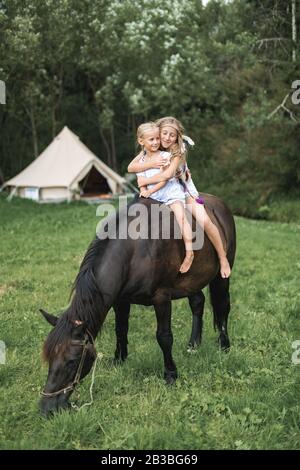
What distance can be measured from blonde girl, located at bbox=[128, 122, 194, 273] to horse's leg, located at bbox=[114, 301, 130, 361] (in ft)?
2.10

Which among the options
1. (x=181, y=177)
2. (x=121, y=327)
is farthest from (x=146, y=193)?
(x=121, y=327)

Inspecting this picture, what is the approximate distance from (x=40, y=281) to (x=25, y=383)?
349cm

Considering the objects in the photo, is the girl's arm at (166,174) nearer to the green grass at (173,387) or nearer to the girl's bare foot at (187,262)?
the girl's bare foot at (187,262)

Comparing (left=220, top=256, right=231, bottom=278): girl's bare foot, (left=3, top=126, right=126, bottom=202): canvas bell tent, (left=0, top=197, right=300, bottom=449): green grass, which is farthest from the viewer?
(left=3, top=126, right=126, bottom=202): canvas bell tent

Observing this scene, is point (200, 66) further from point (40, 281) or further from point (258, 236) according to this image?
point (40, 281)

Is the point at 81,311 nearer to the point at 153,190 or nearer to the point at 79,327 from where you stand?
the point at 79,327

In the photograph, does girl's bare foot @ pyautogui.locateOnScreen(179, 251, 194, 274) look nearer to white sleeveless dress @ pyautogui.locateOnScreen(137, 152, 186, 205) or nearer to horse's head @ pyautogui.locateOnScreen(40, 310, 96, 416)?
white sleeveless dress @ pyautogui.locateOnScreen(137, 152, 186, 205)

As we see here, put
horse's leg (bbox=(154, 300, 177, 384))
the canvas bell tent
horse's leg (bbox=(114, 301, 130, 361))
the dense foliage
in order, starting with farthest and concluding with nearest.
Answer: the canvas bell tent
the dense foliage
horse's leg (bbox=(114, 301, 130, 361))
horse's leg (bbox=(154, 300, 177, 384))

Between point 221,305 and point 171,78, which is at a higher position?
point 171,78

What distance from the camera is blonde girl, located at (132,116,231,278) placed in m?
4.34

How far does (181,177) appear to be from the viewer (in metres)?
4.59

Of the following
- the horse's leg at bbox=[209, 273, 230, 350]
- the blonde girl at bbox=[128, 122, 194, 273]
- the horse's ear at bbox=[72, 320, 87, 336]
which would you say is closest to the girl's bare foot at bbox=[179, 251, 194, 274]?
the blonde girl at bbox=[128, 122, 194, 273]

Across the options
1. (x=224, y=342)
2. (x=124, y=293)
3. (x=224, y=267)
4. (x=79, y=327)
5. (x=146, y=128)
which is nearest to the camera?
(x=79, y=327)

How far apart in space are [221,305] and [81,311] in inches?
83.8
